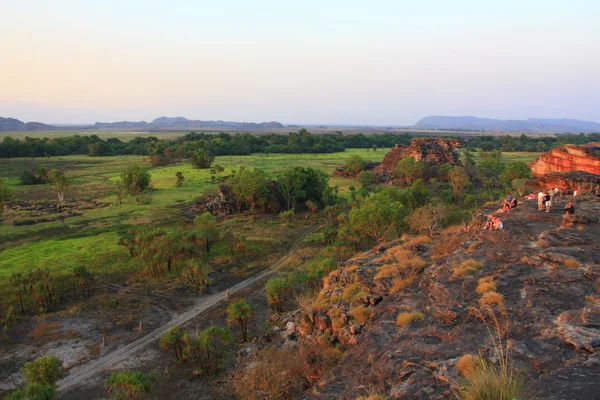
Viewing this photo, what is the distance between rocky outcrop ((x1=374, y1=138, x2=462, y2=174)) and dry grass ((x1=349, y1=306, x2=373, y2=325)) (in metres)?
78.6

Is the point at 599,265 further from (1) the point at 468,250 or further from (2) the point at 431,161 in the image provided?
(2) the point at 431,161

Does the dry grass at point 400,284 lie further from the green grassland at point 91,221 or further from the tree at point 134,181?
the tree at point 134,181

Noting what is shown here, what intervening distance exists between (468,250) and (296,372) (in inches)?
453

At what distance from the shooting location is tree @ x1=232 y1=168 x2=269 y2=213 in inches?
2203

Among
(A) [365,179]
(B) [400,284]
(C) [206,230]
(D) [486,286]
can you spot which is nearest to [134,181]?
(C) [206,230]

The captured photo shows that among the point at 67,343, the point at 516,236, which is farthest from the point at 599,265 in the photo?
the point at 67,343

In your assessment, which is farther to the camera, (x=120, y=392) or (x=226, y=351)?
(x=226, y=351)

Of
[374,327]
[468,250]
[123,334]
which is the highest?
[468,250]

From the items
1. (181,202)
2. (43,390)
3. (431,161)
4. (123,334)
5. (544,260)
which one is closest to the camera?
(43,390)

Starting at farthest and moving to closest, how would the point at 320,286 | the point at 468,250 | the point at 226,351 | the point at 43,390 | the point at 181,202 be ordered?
the point at 181,202, the point at 320,286, the point at 226,351, the point at 468,250, the point at 43,390

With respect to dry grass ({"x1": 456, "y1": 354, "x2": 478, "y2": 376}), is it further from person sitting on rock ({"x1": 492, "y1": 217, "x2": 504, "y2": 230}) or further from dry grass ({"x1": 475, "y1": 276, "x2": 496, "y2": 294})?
person sitting on rock ({"x1": 492, "y1": 217, "x2": 504, "y2": 230})

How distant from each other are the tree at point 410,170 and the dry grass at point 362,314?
67770 millimetres

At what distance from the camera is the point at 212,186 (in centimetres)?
7625

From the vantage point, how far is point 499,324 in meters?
13.5
